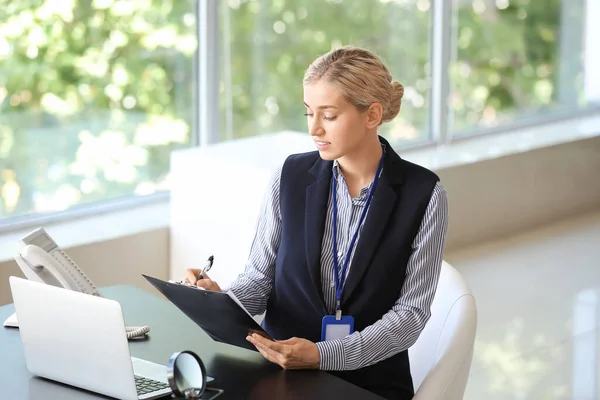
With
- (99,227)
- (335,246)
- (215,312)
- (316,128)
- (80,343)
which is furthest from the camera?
(99,227)

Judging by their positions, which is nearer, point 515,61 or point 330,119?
point 330,119

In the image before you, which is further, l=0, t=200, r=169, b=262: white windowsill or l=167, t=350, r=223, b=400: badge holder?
l=0, t=200, r=169, b=262: white windowsill

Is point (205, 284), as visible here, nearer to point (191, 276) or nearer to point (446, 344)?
point (191, 276)

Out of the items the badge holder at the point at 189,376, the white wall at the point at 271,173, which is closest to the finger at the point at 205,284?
the badge holder at the point at 189,376

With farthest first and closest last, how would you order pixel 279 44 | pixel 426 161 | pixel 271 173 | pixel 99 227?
1. pixel 426 161
2. pixel 279 44
3. pixel 99 227
4. pixel 271 173

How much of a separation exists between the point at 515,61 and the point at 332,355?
18.1 feet

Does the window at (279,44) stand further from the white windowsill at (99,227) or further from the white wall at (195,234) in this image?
the white windowsill at (99,227)

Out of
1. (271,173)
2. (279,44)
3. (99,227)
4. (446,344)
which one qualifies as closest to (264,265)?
(446,344)

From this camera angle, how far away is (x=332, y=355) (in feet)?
7.07

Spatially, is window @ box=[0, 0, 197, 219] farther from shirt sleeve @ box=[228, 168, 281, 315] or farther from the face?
the face

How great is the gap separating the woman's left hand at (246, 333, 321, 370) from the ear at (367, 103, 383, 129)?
1.87ft

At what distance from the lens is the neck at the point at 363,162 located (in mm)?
2369

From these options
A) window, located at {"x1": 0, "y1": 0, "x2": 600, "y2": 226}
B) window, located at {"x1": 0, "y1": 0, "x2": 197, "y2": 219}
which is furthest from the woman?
window, located at {"x1": 0, "y1": 0, "x2": 197, "y2": 219}

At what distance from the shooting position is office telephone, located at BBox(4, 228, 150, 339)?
222 centimetres
